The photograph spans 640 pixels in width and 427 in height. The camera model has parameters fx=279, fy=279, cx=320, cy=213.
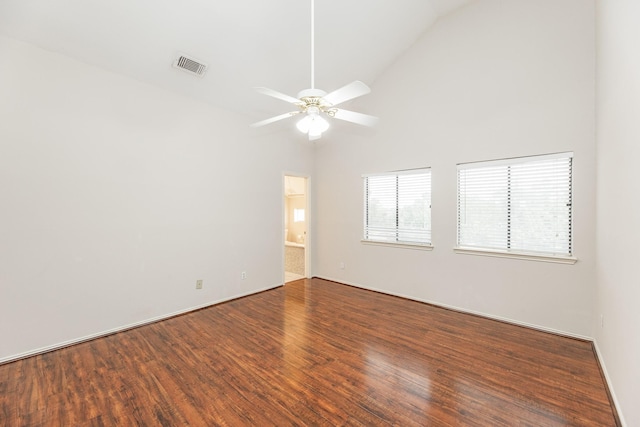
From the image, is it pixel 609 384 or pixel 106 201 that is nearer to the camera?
pixel 609 384

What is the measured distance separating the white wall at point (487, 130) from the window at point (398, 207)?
0.17 meters

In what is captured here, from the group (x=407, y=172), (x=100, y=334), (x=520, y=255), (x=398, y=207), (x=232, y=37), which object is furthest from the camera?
(x=398, y=207)

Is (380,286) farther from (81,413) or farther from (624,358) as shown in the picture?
(81,413)

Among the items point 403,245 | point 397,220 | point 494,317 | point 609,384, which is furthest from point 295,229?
point 609,384

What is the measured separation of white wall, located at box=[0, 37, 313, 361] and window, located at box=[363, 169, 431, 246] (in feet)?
7.13

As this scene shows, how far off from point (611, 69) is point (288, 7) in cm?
311

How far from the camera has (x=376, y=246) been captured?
4.94 metres

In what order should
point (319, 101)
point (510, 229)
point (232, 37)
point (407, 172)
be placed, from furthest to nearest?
point (407, 172) < point (510, 229) < point (232, 37) < point (319, 101)

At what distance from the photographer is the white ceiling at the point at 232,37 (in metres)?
2.68

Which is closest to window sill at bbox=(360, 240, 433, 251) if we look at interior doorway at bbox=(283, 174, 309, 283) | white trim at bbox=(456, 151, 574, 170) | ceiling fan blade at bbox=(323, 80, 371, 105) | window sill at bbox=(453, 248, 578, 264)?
window sill at bbox=(453, 248, 578, 264)

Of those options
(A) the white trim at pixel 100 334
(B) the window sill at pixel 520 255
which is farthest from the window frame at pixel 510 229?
(A) the white trim at pixel 100 334

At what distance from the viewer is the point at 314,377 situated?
7.84 feet

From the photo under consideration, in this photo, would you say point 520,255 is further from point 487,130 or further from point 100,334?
point 100,334

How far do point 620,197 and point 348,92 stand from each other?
6.91 ft
